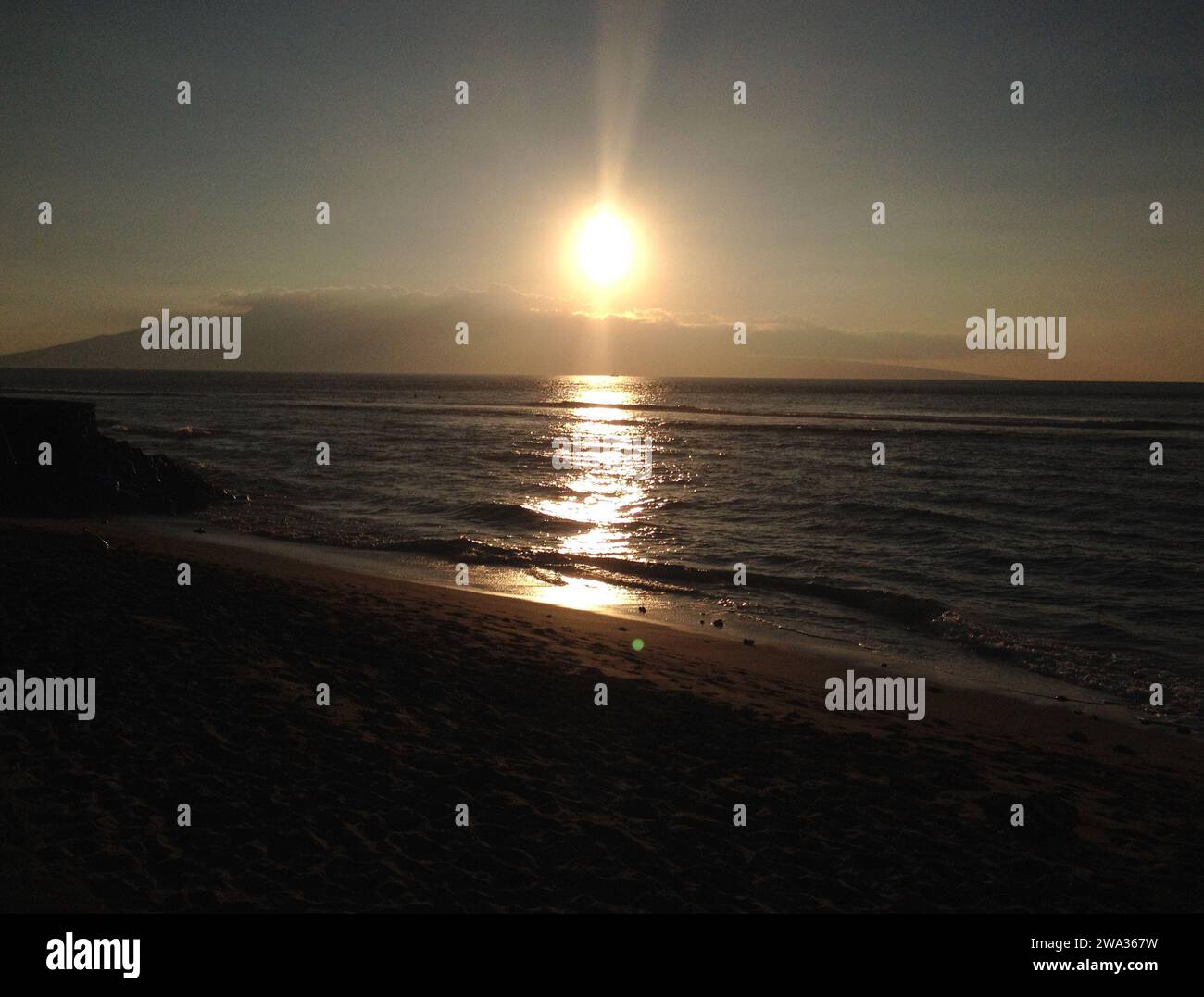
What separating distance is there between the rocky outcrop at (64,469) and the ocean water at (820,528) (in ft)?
9.64

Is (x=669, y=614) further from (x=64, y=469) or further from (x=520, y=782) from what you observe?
(x=64, y=469)

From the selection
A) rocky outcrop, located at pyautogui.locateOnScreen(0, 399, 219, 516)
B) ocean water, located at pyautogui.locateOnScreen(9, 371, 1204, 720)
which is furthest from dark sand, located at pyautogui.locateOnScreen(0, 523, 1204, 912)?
rocky outcrop, located at pyautogui.locateOnScreen(0, 399, 219, 516)

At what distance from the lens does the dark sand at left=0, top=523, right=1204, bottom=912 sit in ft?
19.0

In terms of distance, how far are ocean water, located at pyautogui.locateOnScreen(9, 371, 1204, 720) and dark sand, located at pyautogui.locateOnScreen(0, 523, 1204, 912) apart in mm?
4104

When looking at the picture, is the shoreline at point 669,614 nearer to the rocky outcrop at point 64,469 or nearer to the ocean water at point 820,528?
the ocean water at point 820,528

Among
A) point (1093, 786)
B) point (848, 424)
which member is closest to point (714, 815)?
point (1093, 786)

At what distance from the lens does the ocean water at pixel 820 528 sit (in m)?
15.3

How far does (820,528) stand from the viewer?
2534 centimetres

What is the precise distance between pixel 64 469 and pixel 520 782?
21167 mm

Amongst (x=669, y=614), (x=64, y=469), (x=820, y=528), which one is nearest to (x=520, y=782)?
(x=669, y=614)

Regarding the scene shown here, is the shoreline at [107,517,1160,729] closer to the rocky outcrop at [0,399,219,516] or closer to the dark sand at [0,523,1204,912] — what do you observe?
the dark sand at [0,523,1204,912]
